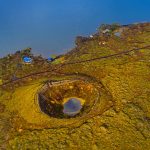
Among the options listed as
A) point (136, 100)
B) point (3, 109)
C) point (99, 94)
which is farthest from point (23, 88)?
point (136, 100)

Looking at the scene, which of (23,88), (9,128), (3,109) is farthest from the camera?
(23,88)

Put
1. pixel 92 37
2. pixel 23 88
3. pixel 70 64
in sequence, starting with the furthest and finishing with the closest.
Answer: pixel 92 37 → pixel 70 64 → pixel 23 88

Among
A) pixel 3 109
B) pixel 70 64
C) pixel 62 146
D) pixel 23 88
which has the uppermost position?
pixel 70 64

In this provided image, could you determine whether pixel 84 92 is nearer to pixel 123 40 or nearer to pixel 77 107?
pixel 77 107

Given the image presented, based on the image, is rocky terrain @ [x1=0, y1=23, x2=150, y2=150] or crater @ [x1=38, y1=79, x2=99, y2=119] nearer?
rocky terrain @ [x1=0, y1=23, x2=150, y2=150]

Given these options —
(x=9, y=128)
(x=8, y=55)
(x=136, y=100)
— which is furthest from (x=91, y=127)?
(x=8, y=55)

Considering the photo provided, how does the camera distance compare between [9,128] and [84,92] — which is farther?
[84,92]

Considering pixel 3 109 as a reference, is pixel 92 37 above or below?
above

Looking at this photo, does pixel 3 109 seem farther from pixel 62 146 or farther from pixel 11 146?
pixel 62 146

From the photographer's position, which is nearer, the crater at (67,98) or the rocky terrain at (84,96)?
the rocky terrain at (84,96)
